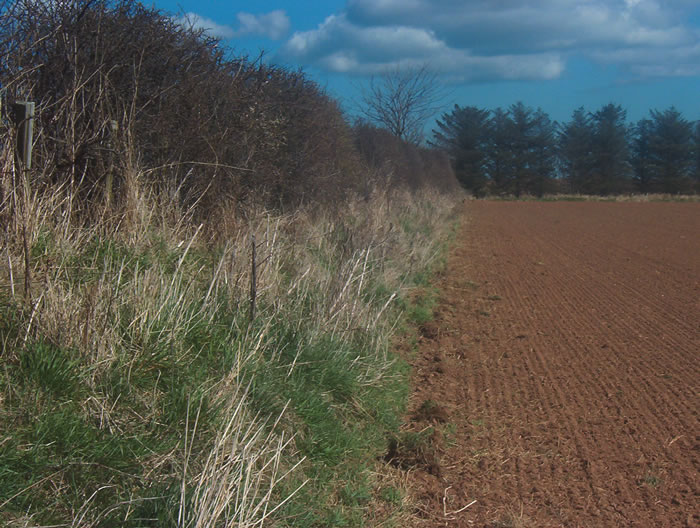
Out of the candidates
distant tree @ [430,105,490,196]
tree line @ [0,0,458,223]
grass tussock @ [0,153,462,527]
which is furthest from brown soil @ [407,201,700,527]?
distant tree @ [430,105,490,196]

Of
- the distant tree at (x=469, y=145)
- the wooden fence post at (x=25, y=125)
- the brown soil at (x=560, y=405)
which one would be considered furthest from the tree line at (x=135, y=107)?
the distant tree at (x=469, y=145)

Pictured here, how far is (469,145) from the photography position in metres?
67.9

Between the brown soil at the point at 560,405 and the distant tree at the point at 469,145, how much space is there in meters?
56.2

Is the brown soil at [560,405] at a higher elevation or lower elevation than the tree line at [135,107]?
lower

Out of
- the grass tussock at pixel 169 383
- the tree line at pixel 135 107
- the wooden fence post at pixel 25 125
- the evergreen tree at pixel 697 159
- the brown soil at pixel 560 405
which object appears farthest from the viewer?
the evergreen tree at pixel 697 159

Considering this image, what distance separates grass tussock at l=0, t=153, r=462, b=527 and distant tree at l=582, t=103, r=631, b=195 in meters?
66.4

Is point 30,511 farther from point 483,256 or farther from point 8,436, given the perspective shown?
point 483,256

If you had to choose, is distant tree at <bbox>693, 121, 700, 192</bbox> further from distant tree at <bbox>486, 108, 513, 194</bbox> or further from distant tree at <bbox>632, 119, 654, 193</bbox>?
distant tree at <bbox>486, 108, 513, 194</bbox>

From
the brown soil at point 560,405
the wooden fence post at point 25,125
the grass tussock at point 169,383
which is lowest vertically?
the brown soil at point 560,405

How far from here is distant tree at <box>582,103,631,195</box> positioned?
67.6 metres

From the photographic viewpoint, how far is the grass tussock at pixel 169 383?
3.13 m

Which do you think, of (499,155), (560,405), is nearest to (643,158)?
(499,155)

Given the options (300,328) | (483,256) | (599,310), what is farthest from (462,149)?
(300,328)

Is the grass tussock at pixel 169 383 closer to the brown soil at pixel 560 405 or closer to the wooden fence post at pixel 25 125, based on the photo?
the wooden fence post at pixel 25 125
